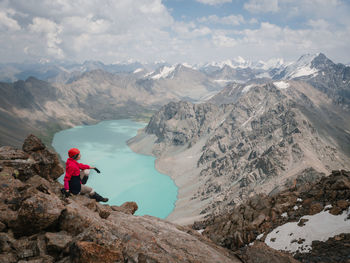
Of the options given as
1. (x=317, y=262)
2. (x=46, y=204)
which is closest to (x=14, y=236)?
(x=46, y=204)

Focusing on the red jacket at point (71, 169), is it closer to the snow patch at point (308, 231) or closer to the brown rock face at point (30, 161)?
the brown rock face at point (30, 161)

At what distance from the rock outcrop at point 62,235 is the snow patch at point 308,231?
8181mm

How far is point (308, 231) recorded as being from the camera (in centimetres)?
2405

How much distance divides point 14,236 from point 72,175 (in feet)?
19.1

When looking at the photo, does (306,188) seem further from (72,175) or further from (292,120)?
(292,120)

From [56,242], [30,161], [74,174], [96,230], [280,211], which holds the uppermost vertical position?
[30,161]

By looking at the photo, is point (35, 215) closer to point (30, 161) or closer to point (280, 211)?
point (30, 161)

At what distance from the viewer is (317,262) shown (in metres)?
17.4

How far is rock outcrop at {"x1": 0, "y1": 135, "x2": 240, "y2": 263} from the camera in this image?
1152cm

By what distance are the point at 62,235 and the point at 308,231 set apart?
23103mm

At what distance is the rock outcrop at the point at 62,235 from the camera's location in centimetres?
1152

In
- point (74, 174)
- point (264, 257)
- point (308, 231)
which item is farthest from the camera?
point (308, 231)

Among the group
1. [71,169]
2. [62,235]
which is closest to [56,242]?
[62,235]

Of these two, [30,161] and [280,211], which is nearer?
[30,161]
